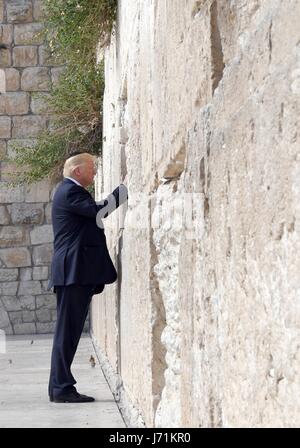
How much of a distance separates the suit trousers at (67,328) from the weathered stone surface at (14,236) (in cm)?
695

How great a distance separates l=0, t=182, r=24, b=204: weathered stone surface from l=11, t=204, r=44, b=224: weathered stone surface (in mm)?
106

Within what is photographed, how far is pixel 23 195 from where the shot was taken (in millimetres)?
12531

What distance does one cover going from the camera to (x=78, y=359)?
27.7ft

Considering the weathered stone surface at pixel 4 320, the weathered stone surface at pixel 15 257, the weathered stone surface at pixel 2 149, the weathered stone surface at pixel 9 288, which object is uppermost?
the weathered stone surface at pixel 2 149

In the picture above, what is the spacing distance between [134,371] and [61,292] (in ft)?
5.21

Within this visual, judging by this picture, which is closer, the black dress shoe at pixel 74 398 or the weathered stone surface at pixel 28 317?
the black dress shoe at pixel 74 398

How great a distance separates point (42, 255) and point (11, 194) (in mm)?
893

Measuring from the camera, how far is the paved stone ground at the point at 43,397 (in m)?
4.57

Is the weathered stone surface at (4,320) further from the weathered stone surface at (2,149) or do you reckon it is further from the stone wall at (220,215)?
the stone wall at (220,215)

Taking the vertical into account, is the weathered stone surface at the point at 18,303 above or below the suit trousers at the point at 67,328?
below

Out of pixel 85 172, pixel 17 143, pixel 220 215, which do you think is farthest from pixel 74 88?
pixel 220 215

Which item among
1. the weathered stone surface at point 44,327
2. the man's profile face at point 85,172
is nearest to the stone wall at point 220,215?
the man's profile face at point 85,172
